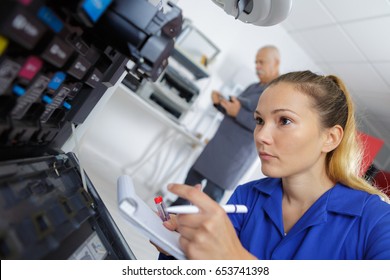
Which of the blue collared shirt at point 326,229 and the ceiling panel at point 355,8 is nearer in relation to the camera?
the blue collared shirt at point 326,229

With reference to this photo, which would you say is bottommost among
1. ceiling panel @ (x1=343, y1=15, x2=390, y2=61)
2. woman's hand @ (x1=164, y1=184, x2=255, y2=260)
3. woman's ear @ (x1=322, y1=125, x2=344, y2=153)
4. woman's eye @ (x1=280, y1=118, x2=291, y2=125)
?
woman's hand @ (x1=164, y1=184, x2=255, y2=260)

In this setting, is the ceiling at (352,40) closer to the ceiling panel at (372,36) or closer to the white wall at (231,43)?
the ceiling panel at (372,36)

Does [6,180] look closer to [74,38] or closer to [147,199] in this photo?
[74,38]

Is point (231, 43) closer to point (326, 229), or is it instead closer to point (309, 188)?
point (309, 188)

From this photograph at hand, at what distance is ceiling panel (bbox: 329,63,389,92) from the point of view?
2930mm

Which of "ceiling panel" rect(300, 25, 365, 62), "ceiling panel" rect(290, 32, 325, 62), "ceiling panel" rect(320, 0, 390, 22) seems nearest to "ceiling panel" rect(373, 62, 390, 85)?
"ceiling panel" rect(300, 25, 365, 62)

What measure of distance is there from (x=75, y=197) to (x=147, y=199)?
1972mm

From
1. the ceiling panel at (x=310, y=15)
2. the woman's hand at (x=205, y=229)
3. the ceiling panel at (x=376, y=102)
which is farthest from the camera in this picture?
→ the ceiling panel at (x=376, y=102)

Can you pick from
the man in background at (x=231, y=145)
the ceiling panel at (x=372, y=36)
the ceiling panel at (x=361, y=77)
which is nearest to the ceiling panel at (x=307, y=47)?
the ceiling panel at (x=361, y=77)

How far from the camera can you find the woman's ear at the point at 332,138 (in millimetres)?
779

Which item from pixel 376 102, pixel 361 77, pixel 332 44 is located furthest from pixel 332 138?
pixel 376 102

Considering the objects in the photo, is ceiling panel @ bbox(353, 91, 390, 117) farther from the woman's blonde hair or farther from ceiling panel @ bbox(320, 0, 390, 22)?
the woman's blonde hair

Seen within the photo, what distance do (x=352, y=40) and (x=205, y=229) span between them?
287cm
